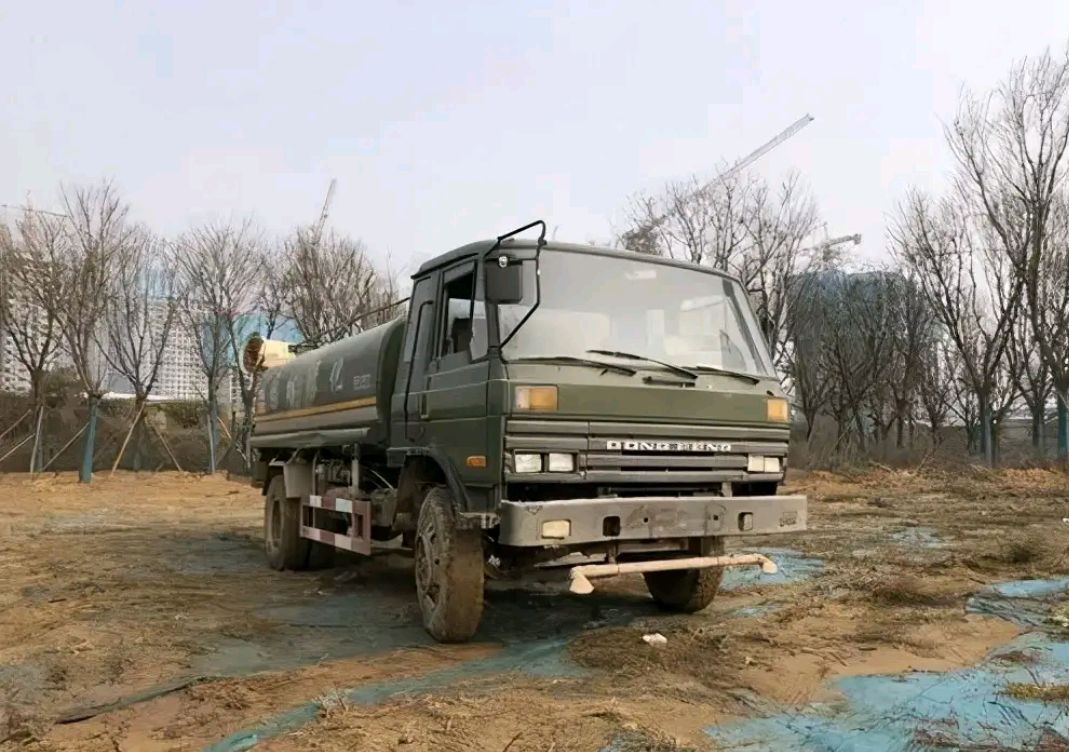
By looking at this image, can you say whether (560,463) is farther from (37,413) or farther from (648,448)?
(37,413)

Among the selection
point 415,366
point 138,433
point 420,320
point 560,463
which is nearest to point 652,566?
point 560,463

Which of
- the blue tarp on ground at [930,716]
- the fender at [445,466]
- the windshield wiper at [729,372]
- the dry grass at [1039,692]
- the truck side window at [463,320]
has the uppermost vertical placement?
the truck side window at [463,320]

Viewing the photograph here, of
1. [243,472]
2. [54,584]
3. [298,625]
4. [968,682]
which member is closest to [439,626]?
[298,625]

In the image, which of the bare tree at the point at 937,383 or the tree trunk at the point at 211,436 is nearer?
the tree trunk at the point at 211,436

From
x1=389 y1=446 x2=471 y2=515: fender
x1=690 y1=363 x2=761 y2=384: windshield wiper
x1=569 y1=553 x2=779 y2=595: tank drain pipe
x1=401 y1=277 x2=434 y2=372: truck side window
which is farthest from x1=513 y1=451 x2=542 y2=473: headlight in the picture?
x1=401 y1=277 x2=434 y2=372: truck side window

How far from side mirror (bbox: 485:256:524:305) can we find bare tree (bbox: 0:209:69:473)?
22.5 m

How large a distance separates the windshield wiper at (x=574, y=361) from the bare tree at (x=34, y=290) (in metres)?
22.5

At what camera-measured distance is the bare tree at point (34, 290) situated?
942 inches

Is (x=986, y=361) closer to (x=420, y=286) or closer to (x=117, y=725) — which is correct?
(x=420, y=286)

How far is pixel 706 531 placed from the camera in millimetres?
5652

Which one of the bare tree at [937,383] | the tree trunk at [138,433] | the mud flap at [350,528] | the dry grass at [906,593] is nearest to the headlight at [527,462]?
the mud flap at [350,528]

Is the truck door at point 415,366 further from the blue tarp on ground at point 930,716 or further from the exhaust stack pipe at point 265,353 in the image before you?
the exhaust stack pipe at point 265,353

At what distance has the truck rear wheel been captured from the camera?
6578 mm

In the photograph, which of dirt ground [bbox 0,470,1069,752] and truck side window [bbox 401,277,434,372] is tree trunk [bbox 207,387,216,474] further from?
truck side window [bbox 401,277,434,372]
